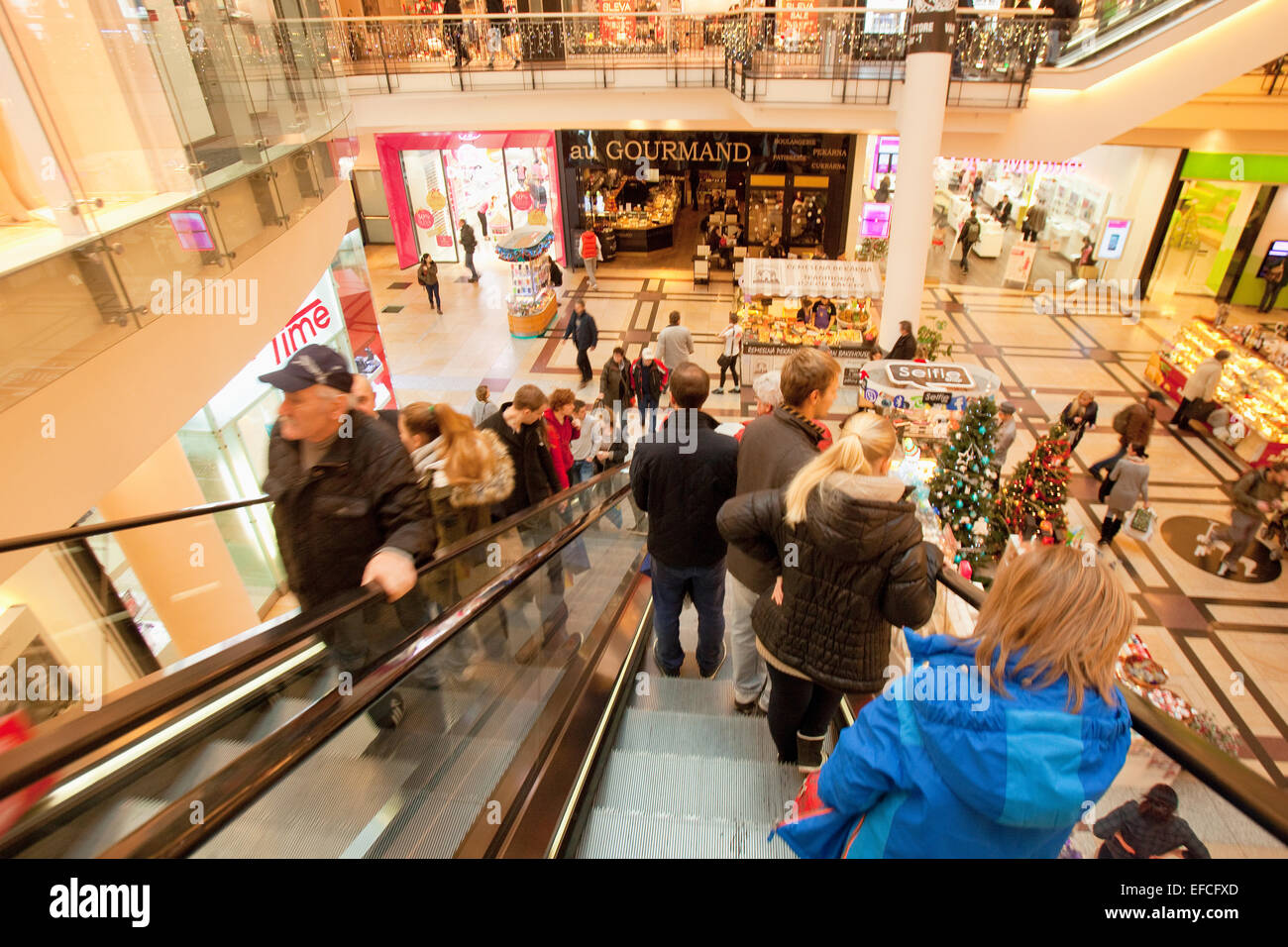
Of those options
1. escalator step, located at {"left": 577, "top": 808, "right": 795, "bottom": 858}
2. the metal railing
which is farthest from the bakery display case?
→ escalator step, located at {"left": 577, "top": 808, "right": 795, "bottom": 858}

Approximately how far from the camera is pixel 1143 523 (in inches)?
299

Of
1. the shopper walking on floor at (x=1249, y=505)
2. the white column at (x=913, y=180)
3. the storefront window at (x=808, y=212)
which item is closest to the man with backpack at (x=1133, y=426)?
the shopper walking on floor at (x=1249, y=505)

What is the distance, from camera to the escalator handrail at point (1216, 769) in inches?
54.3

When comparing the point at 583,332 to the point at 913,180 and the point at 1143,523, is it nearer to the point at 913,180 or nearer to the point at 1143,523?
the point at 913,180

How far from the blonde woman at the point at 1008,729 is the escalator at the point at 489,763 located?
19.1 inches

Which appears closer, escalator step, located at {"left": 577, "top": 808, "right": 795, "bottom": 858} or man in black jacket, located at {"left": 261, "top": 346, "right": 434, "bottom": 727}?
escalator step, located at {"left": 577, "top": 808, "right": 795, "bottom": 858}

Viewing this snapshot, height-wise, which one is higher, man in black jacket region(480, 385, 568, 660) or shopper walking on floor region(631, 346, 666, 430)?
man in black jacket region(480, 385, 568, 660)

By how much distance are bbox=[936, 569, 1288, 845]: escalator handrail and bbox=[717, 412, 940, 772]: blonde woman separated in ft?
1.83

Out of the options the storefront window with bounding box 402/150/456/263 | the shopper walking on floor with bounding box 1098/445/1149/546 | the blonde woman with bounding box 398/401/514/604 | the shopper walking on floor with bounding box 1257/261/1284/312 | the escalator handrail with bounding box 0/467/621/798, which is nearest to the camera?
the escalator handrail with bounding box 0/467/621/798

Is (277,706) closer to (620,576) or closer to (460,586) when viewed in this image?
(460,586)

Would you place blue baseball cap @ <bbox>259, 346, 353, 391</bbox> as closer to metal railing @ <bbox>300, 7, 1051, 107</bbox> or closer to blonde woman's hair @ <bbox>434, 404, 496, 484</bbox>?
blonde woman's hair @ <bbox>434, 404, 496, 484</bbox>

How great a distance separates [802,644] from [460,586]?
4.65 ft

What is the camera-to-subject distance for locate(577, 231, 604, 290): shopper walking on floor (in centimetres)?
1517

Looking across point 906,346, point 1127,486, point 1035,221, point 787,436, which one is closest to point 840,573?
point 787,436
